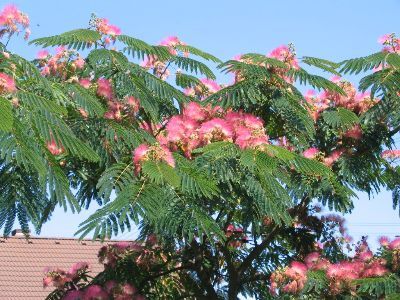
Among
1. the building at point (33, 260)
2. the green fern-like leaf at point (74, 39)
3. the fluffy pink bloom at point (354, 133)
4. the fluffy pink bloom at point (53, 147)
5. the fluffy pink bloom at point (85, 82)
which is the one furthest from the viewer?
the building at point (33, 260)

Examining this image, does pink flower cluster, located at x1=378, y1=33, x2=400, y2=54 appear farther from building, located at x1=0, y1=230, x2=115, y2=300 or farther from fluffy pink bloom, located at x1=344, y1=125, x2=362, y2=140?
building, located at x1=0, y1=230, x2=115, y2=300

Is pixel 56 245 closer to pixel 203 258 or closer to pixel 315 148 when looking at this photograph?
pixel 203 258

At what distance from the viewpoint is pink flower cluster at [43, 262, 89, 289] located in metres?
7.08

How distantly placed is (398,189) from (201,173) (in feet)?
8.37

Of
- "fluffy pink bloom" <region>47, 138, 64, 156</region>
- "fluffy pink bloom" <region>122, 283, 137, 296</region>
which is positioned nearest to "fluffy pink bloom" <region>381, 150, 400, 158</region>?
"fluffy pink bloom" <region>122, 283, 137, 296</region>

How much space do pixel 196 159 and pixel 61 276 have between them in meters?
2.44

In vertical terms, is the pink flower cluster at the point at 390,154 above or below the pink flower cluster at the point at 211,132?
above

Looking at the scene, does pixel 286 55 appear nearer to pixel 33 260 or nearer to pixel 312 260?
pixel 312 260

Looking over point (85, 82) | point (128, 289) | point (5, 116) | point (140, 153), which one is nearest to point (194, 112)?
point (85, 82)

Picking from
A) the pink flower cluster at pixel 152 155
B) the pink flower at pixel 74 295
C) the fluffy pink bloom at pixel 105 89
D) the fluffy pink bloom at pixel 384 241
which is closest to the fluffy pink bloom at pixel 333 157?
the fluffy pink bloom at pixel 384 241

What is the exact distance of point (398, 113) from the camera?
253 inches

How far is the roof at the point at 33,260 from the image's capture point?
12109 millimetres

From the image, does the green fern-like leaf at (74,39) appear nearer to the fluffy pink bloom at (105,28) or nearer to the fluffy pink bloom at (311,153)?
the fluffy pink bloom at (105,28)

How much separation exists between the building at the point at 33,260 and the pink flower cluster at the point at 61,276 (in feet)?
14.8
